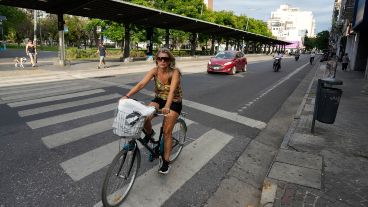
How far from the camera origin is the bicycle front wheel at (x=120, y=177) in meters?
3.52

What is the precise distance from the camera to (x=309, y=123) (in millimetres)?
7809

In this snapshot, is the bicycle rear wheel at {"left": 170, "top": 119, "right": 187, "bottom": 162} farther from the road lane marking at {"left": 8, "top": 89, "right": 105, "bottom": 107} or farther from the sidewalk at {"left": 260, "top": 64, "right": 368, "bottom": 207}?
the road lane marking at {"left": 8, "top": 89, "right": 105, "bottom": 107}

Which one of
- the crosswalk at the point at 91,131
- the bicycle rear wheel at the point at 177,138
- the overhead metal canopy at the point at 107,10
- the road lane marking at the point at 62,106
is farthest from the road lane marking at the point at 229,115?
the overhead metal canopy at the point at 107,10

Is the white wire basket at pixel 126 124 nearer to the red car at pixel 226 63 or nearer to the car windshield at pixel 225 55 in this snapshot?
the red car at pixel 226 63

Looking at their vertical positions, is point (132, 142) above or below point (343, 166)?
above

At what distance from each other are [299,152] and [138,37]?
40951 millimetres

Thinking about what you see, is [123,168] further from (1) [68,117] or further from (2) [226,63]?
(2) [226,63]

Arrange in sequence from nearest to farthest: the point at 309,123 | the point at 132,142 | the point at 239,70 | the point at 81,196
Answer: the point at 132,142
the point at 81,196
the point at 309,123
the point at 239,70

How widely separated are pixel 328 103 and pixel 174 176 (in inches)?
159

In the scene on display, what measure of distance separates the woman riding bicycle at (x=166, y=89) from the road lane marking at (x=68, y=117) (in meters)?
3.59

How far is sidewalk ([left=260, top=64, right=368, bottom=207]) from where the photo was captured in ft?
13.1

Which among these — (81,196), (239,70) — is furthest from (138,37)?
(81,196)

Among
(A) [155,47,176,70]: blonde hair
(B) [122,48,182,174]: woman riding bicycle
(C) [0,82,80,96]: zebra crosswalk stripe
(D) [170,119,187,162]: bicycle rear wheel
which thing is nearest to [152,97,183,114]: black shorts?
(B) [122,48,182,174]: woman riding bicycle

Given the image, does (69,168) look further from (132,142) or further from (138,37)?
(138,37)
